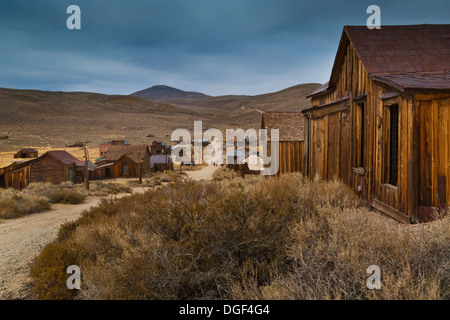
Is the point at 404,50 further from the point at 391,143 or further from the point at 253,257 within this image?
the point at 253,257

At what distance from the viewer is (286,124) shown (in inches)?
613

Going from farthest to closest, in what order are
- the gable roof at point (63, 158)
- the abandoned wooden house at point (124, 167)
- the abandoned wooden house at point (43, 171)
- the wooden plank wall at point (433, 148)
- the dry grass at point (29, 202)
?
the abandoned wooden house at point (124, 167) → the gable roof at point (63, 158) → the abandoned wooden house at point (43, 171) → the dry grass at point (29, 202) → the wooden plank wall at point (433, 148)

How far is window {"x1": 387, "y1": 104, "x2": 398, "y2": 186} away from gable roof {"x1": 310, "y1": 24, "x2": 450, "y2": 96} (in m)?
0.62

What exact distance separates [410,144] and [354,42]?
3131 mm

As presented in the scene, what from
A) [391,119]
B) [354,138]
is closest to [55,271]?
[391,119]

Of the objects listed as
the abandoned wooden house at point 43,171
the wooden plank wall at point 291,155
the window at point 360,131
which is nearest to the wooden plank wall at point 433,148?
the window at point 360,131

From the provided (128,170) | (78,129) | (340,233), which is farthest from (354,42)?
(78,129)

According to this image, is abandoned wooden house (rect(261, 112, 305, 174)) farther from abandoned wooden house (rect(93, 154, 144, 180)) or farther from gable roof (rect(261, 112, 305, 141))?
abandoned wooden house (rect(93, 154, 144, 180))

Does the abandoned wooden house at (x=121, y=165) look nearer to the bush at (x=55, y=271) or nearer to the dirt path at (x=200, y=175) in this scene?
the dirt path at (x=200, y=175)

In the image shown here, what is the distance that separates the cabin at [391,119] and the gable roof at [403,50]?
0.02 m

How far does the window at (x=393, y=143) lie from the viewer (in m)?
5.52

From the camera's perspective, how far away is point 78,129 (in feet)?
217

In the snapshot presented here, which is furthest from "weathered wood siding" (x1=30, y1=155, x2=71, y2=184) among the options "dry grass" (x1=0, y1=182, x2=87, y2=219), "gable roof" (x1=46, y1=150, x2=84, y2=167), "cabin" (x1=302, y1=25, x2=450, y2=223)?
"cabin" (x1=302, y1=25, x2=450, y2=223)
